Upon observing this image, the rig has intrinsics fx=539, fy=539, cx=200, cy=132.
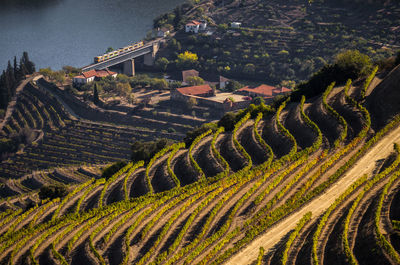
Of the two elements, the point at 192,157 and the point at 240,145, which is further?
the point at 240,145

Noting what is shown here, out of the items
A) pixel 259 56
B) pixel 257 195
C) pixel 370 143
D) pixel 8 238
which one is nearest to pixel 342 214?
pixel 257 195

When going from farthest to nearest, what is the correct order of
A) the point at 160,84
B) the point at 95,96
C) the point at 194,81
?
the point at 194,81 → the point at 160,84 → the point at 95,96

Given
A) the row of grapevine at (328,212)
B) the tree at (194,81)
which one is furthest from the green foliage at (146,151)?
the tree at (194,81)

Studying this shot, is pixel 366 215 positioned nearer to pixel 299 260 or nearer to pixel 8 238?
pixel 299 260

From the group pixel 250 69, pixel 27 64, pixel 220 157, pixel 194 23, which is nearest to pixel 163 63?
pixel 194 23

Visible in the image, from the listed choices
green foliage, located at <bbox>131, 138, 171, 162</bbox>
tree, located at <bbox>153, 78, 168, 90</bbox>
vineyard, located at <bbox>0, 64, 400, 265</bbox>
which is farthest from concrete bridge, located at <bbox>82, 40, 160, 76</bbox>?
vineyard, located at <bbox>0, 64, 400, 265</bbox>

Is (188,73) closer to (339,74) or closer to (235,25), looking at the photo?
(235,25)
